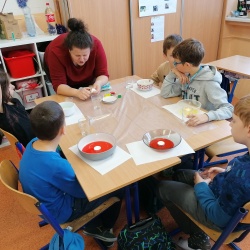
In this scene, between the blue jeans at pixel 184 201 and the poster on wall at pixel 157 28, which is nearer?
the blue jeans at pixel 184 201

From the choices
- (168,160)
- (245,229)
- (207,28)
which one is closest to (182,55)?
(168,160)

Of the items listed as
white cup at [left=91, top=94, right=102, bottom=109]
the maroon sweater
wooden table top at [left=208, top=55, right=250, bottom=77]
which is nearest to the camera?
white cup at [left=91, top=94, right=102, bottom=109]

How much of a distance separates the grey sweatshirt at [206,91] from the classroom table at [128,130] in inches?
2.2

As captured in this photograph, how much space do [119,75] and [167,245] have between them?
94.1 inches

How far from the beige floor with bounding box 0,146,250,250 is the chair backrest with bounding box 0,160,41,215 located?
62cm

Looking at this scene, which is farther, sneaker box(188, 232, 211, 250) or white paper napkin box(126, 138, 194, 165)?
sneaker box(188, 232, 211, 250)

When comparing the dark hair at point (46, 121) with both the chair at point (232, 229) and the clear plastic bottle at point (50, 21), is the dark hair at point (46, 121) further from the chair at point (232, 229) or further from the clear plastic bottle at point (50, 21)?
the clear plastic bottle at point (50, 21)

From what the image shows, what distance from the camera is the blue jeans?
112 cm

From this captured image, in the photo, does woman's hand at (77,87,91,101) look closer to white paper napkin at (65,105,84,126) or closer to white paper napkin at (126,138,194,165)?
white paper napkin at (65,105,84,126)

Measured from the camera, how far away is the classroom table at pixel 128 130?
3.45 feet

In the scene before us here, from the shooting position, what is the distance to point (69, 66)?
2.00 metres

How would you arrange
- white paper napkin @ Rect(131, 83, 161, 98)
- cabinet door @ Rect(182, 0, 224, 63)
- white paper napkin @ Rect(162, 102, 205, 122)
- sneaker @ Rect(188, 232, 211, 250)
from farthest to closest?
cabinet door @ Rect(182, 0, 224, 63), white paper napkin @ Rect(131, 83, 161, 98), white paper napkin @ Rect(162, 102, 205, 122), sneaker @ Rect(188, 232, 211, 250)

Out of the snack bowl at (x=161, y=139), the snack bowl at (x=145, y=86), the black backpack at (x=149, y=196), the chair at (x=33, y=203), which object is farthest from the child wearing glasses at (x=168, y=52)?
the chair at (x=33, y=203)

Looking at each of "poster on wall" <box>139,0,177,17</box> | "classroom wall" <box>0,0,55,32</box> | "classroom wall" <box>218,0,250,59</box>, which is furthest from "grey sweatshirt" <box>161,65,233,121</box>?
"classroom wall" <box>218,0,250,59</box>
